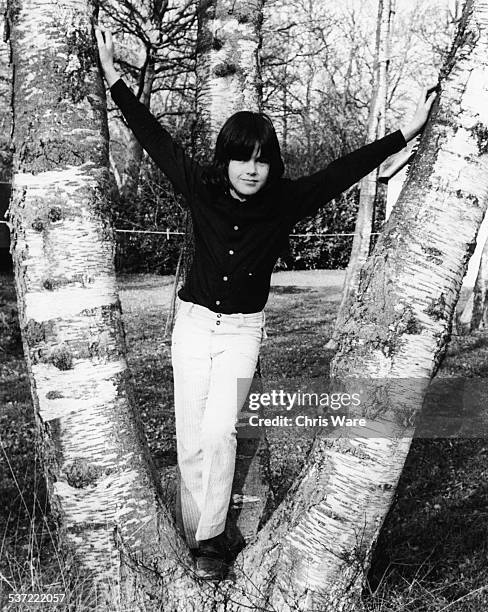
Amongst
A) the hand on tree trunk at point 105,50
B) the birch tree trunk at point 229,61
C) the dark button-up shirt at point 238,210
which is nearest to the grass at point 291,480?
the dark button-up shirt at point 238,210

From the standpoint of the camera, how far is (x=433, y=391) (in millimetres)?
7660

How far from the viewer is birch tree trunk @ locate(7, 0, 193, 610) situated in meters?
2.41

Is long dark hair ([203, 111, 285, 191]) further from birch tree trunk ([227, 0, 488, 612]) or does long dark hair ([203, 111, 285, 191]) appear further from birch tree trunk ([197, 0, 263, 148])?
birch tree trunk ([197, 0, 263, 148])

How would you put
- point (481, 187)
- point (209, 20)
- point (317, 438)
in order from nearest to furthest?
point (481, 187) → point (317, 438) → point (209, 20)

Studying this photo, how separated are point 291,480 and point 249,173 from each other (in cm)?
279

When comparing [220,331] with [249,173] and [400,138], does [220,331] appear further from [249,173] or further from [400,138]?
[400,138]

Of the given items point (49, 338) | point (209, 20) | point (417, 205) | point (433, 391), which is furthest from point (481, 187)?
point (433, 391)

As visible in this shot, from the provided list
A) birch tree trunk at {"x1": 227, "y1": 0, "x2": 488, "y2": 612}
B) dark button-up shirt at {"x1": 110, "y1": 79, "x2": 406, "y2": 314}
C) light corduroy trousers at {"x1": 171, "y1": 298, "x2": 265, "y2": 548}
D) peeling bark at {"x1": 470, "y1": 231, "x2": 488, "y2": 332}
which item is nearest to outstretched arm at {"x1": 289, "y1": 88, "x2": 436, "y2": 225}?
dark button-up shirt at {"x1": 110, "y1": 79, "x2": 406, "y2": 314}

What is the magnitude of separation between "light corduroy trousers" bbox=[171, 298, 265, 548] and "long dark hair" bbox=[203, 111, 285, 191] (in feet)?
1.75

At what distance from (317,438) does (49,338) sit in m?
1.01

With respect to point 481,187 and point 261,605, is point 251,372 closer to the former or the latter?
point 261,605

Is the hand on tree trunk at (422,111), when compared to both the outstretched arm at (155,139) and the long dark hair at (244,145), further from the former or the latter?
the outstretched arm at (155,139)

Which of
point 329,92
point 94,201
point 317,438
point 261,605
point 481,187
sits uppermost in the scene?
point 329,92

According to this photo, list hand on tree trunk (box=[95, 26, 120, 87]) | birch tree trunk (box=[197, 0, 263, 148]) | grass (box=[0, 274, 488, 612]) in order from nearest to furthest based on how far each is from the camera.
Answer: hand on tree trunk (box=[95, 26, 120, 87]) < grass (box=[0, 274, 488, 612]) < birch tree trunk (box=[197, 0, 263, 148])
